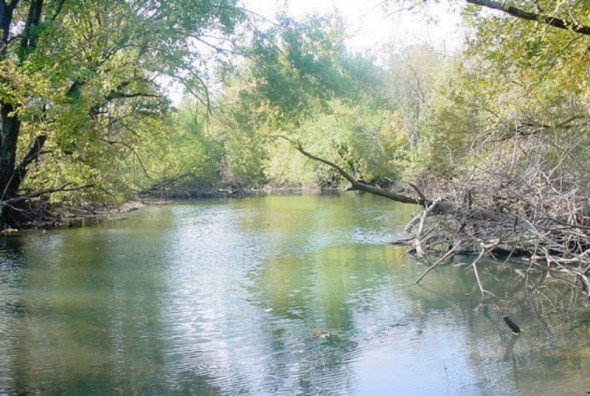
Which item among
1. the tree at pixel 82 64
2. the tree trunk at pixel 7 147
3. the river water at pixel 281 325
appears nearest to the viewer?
the river water at pixel 281 325

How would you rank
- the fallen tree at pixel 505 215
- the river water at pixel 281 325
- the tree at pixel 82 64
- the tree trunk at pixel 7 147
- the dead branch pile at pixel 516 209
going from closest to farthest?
the river water at pixel 281 325, the fallen tree at pixel 505 215, the dead branch pile at pixel 516 209, the tree at pixel 82 64, the tree trunk at pixel 7 147

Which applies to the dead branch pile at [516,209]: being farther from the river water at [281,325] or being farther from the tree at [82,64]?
the tree at [82,64]

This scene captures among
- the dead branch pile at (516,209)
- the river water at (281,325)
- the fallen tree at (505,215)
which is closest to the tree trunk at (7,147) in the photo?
the river water at (281,325)

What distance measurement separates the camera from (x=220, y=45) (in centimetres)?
1931

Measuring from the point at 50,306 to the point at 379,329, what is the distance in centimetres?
587

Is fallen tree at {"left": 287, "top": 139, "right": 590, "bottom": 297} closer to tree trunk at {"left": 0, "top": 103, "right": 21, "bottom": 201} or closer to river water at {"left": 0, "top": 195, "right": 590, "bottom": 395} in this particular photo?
river water at {"left": 0, "top": 195, "right": 590, "bottom": 395}

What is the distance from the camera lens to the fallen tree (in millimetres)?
11750

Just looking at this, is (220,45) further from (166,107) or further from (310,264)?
(310,264)

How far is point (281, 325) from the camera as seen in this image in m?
9.88

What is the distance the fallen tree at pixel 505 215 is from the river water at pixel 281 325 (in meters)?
0.69

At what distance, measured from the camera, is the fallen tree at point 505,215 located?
11750 millimetres

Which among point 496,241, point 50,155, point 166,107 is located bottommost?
point 496,241

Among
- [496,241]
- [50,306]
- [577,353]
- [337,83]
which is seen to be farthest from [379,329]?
[337,83]

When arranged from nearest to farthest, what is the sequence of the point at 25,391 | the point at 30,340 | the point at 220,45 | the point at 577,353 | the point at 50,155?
1. the point at 25,391
2. the point at 577,353
3. the point at 30,340
4. the point at 220,45
5. the point at 50,155
